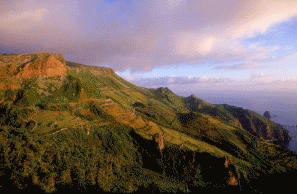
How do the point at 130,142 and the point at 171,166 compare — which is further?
the point at 130,142

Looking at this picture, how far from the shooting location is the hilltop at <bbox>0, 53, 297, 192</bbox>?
33.5m

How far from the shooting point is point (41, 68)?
107688mm

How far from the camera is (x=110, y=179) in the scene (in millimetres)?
41875

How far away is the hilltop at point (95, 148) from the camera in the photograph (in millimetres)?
33500

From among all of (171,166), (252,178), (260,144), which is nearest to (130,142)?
(171,166)

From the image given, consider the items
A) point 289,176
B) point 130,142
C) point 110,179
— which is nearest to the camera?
point 110,179

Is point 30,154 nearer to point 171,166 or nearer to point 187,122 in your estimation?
point 171,166

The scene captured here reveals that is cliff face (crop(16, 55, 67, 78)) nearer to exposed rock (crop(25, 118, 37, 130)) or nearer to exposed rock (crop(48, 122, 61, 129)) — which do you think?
exposed rock (crop(25, 118, 37, 130))

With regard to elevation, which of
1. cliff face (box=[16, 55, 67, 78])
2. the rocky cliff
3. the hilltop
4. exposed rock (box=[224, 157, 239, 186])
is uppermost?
cliff face (box=[16, 55, 67, 78])

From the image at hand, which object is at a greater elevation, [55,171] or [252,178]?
[55,171]

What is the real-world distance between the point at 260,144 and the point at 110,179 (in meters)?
129

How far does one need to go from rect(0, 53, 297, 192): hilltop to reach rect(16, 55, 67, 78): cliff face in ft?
1.79

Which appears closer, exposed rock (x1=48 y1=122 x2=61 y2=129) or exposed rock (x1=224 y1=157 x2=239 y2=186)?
exposed rock (x1=48 y1=122 x2=61 y2=129)

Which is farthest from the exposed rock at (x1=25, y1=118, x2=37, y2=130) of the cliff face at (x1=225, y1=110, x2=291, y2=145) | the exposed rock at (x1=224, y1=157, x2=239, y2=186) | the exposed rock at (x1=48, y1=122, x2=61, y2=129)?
the cliff face at (x1=225, y1=110, x2=291, y2=145)
